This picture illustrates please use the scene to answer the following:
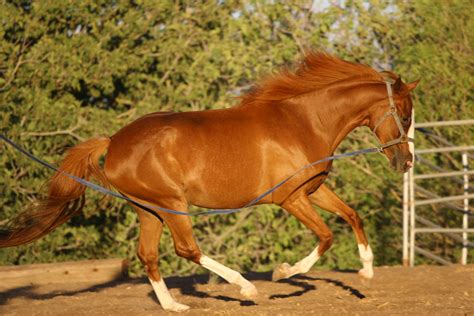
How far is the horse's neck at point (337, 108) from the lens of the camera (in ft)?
21.2

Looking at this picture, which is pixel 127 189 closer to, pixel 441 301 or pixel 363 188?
pixel 441 301

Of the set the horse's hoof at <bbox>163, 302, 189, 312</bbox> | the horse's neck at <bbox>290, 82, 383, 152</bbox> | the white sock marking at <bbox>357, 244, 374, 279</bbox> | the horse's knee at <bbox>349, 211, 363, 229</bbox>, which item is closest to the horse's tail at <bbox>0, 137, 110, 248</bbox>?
the horse's hoof at <bbox>163, 302, 189, 312</bbox>

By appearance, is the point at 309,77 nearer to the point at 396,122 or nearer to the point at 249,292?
the point at 396,122

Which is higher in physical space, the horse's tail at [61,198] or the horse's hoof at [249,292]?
the horse's tail at [61,198]

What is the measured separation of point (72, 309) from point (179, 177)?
149 cm

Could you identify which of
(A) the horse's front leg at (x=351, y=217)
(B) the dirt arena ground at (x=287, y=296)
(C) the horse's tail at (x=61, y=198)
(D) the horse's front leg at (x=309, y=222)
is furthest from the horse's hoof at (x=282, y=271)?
(C) the horse's tail at (x=61, y=198)

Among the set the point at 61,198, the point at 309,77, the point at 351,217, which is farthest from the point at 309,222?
the point at 61,198

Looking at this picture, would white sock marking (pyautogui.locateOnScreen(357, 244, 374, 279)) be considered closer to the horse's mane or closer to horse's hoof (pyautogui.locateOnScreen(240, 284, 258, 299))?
horse's hoof (pyautogui.locateOnScreen(240, 284, 258, 299))

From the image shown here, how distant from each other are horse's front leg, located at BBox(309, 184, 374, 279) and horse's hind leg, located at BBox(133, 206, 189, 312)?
129 cm

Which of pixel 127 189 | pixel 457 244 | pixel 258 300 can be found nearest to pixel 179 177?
pixel 127 189

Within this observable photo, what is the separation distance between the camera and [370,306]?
631cm

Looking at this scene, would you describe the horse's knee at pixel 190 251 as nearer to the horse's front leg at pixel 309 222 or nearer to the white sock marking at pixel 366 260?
the horse's front leg at pixel 309 222

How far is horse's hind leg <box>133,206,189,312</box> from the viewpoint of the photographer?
21.1 feet

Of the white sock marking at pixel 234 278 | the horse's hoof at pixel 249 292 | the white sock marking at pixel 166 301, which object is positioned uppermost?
the white sock marking at pixel 234 278
